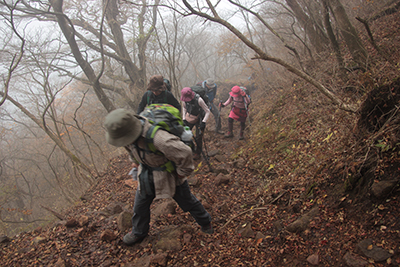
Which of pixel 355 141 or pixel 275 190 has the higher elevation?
pixel 355 141

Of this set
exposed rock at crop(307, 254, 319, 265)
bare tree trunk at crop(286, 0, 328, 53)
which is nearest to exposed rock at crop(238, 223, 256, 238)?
exposed rock at crop(307, 254, 319, 265)

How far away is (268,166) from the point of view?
4664 mm

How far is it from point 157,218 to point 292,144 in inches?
125

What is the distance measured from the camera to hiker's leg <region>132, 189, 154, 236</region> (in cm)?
270

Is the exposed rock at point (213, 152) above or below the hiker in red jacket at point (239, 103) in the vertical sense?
below

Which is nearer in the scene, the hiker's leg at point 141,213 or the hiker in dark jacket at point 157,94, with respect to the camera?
the hiker's leg at point 141,213

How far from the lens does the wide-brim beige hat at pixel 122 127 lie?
2102 mm

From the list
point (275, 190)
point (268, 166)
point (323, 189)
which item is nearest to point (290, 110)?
point (268, 166)

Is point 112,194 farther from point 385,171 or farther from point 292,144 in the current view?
point 385,171

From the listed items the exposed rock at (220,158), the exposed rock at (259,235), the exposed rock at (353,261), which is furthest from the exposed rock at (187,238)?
the exposed rock at (220,158)

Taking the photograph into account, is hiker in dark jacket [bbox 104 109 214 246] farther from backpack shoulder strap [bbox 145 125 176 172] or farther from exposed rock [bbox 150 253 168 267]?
exposed rock [bbox 150 253 168 267]

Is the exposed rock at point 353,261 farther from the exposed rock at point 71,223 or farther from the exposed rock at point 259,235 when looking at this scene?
the exposed rock at point 71,223

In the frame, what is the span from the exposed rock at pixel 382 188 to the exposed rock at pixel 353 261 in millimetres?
672

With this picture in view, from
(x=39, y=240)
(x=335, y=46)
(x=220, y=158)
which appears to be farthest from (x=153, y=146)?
(x=335, y=46)
